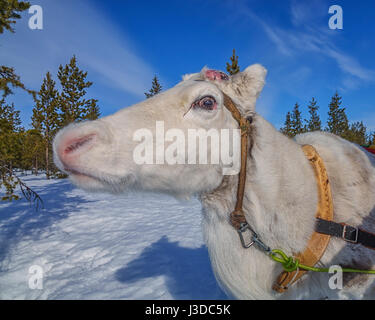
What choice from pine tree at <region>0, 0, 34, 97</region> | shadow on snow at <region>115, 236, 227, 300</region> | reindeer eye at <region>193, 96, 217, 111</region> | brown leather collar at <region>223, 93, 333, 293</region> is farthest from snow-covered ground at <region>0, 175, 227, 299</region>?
pine tree at <region>0, 0, 34, 97</region>

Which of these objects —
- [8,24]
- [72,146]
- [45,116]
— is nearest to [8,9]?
[8,24]

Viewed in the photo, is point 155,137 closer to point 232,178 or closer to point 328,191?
point 232,178

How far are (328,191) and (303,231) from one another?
0.38 metres

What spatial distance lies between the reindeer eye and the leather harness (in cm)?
12

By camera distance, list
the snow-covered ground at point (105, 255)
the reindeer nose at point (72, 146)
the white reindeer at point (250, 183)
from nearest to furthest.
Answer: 1. the reindeer nose at point (72, 146)
2. the white reindeer at point (250, 183)
3. the snow-covered ground at point (105, 255)

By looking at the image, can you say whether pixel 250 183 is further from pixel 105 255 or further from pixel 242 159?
pixel 105 255

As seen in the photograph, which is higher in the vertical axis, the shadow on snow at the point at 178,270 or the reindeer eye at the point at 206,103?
the reindeer eye at the point at 206,103

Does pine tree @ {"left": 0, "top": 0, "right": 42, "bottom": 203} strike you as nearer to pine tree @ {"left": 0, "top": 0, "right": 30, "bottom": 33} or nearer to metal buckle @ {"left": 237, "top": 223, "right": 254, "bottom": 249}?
pine tree @ {"left": 0, "top": 0, "right": 30, "bottom": 33}

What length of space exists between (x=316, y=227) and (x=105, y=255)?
4815 millimetres

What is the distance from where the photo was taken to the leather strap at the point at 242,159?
5.31ft

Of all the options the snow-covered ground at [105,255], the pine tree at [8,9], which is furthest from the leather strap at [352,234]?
the pine tree at [8,9]

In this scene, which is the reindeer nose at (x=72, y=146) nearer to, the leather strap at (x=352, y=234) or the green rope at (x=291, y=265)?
the green rope at (x=291, y=265)

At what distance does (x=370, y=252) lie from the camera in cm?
161
